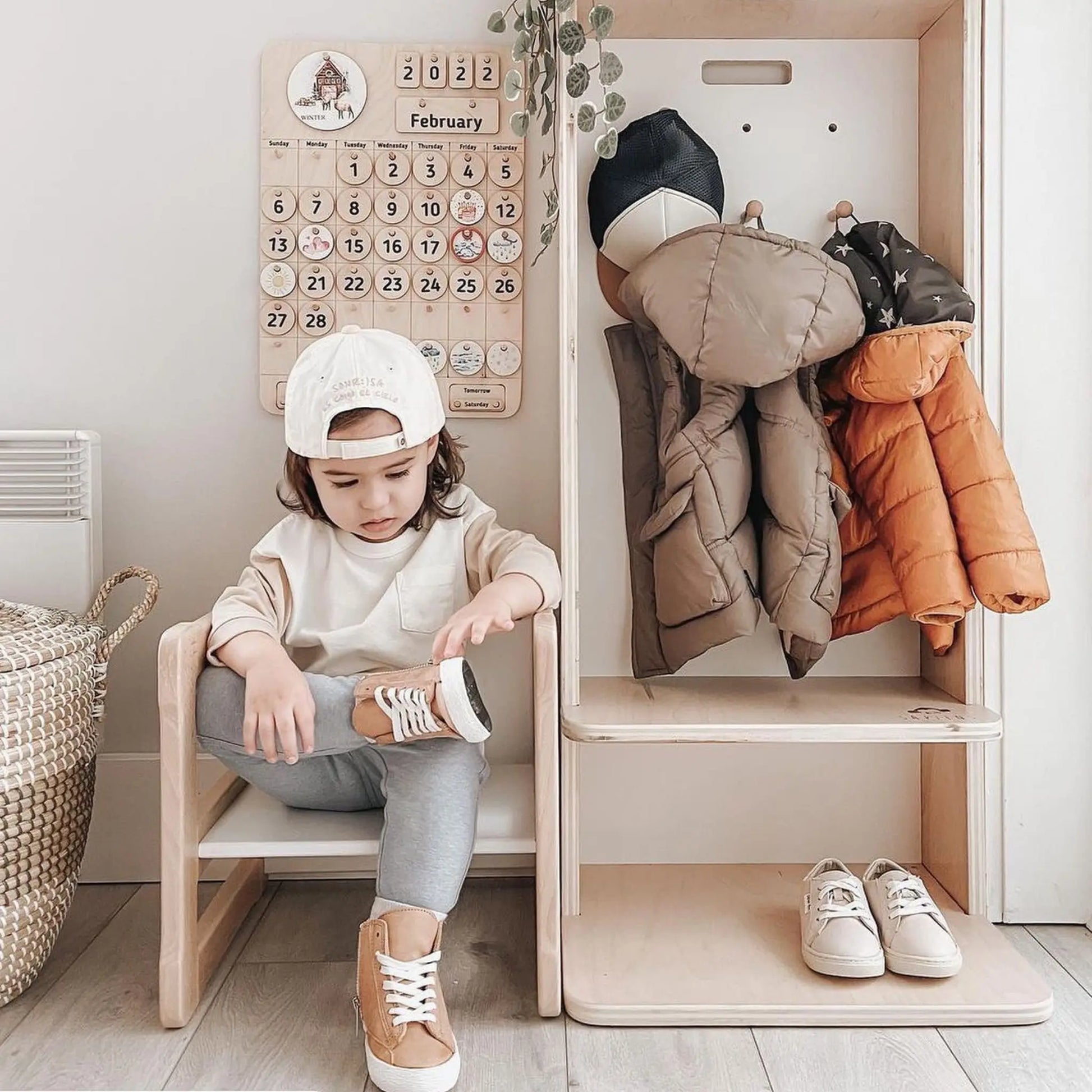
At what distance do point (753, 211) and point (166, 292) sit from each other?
0.90 m

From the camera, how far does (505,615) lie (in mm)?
1298

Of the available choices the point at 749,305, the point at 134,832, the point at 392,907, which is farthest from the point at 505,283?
the point at 134,832

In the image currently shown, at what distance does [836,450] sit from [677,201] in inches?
16.3

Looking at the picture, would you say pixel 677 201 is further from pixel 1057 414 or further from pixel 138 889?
pixel 138 889

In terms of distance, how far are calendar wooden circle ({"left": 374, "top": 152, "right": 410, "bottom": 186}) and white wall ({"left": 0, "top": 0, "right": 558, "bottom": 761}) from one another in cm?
18

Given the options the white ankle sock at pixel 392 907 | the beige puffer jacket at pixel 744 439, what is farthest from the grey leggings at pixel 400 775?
the beige puffer jacket at pixel 744 439

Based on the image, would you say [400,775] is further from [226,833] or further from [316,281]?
[316,281]

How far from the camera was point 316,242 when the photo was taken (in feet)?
5.55

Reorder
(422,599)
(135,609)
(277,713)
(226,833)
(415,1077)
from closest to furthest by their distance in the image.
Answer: (415,1077) < (277,713) < (226,833) < (422,599) < (135,609)

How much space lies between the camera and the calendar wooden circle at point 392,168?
168 cm

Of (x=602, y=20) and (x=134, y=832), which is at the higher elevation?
(x=602, y=20)

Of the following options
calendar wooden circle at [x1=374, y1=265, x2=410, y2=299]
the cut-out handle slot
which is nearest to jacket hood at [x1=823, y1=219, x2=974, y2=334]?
the cut-out handle slot

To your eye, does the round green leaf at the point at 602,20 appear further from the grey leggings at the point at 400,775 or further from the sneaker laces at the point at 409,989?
the sneaker laces at the point at 409,989

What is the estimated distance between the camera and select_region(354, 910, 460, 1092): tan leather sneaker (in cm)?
115
